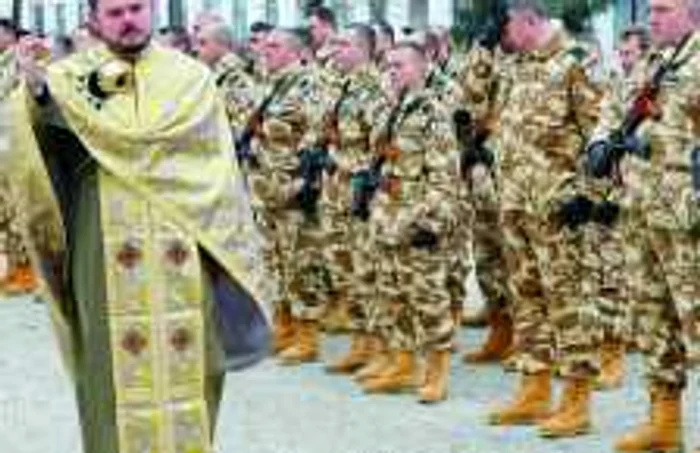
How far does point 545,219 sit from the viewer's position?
863 cm

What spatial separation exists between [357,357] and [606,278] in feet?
5.99

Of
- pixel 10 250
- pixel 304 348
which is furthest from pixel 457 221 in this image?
pixel 10 250

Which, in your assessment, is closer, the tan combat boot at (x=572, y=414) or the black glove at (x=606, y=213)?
the tan combat boot at (x=572, y=414)

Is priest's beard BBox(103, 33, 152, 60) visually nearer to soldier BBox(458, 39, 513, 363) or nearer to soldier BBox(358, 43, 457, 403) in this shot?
soldier BBox(358, 43, 457, 403)

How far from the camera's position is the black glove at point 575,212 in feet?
Answer: 28.1

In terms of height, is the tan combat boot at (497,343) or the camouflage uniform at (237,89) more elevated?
the camouflage uniform at (237,89)

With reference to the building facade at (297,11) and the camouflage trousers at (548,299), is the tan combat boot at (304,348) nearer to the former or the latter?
the camouflage trousers at (548,299)

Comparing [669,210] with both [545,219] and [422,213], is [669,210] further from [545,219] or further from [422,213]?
[422,213]

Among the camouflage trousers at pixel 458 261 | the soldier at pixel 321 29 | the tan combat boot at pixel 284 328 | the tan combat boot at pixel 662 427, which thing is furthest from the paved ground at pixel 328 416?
the soldier at pixel 321 29

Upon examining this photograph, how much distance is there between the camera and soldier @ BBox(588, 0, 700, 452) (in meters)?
7.57

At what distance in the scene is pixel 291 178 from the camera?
35.8 ft

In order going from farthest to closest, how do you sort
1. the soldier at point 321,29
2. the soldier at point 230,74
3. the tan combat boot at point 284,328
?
the soldier at point 321,29 < the soldier at point 230,74 < the tan combat boot at point 284,328

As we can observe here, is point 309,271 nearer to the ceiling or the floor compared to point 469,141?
nearer to the floor

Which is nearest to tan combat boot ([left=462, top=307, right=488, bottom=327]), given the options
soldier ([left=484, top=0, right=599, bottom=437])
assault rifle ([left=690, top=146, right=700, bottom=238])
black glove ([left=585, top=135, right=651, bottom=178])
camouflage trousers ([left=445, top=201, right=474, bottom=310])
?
camouflage trousers ([left=445, top=201, right=474, bottom=310])
